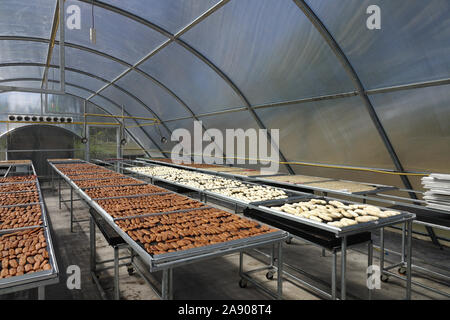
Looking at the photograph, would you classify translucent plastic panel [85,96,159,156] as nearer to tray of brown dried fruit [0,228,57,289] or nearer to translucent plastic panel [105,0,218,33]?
translucent plastic panel [105,0,218,33]

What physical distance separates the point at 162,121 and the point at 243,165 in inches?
180

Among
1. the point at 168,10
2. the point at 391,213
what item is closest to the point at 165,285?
the point at 391,213

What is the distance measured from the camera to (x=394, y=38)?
152 inches

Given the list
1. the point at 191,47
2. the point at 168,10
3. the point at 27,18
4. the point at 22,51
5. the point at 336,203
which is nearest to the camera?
the point at 336,203

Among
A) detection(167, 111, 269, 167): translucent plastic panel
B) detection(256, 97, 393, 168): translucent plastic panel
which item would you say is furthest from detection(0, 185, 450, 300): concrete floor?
detection(167, 111, 269, 167): translucent plastic panel

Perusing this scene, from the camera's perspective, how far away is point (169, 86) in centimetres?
884

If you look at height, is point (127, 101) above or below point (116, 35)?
below

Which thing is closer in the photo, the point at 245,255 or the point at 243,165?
the point at 245,255

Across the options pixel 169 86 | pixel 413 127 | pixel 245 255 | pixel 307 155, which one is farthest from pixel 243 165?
pixel 413 127

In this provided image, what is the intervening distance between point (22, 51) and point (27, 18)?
2391mm

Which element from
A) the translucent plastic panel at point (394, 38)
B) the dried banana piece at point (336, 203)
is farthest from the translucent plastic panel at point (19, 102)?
the dried banana piece at point (336, 203)

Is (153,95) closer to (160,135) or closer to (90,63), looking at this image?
(90,63)

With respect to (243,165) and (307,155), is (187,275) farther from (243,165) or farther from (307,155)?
(243,165)

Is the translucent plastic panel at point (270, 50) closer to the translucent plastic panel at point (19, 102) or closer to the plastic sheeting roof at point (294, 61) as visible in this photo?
the plastic sheeting roof at point (294, 61)
